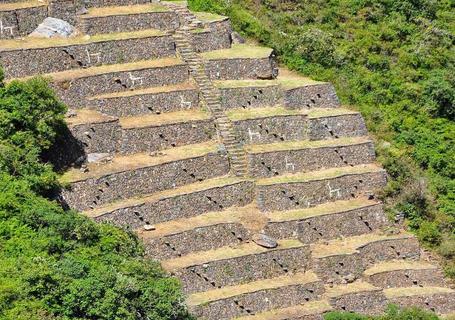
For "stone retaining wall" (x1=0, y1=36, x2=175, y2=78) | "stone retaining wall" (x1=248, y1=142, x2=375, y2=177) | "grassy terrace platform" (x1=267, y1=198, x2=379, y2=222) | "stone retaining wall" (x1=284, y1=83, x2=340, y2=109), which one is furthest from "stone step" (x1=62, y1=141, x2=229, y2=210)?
"stone retaining wall" (x1=0, y1=36, x2=175, y2=78)

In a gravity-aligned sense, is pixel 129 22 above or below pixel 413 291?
above

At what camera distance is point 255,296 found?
129 feet

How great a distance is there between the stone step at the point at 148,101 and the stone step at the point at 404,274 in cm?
999

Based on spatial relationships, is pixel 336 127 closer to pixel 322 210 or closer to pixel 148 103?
pixel 322 210

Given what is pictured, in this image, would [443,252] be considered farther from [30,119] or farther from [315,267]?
[30,119]

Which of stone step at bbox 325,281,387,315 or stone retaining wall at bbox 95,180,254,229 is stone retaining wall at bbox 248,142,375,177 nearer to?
stone retaining wall at bbox 95,180,254,229

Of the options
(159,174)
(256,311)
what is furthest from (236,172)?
(256,311)

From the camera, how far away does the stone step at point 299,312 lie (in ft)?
128

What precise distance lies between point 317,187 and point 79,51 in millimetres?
11006

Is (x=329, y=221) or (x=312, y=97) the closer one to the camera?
(x=329, y=221)

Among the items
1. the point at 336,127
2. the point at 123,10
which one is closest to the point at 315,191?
the point at 336,127

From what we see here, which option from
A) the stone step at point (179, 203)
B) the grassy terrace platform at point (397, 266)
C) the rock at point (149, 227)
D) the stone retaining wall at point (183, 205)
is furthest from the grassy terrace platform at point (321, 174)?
the rock at point (149, 227)

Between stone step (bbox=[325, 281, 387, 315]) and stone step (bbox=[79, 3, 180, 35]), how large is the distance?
45.8 ft

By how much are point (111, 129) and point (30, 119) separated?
12.7 feet
